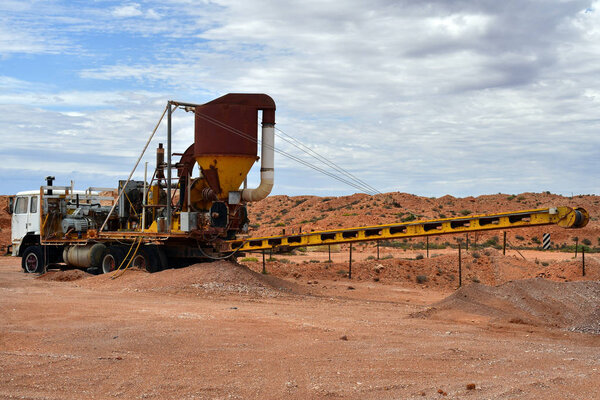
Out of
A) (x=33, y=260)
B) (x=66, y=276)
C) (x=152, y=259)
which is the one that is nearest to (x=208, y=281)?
(x=152, y=259)

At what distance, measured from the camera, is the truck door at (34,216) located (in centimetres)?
2692

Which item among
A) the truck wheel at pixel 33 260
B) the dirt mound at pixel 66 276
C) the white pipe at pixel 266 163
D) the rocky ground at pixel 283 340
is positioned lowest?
the rocky ground at pixel 283 340

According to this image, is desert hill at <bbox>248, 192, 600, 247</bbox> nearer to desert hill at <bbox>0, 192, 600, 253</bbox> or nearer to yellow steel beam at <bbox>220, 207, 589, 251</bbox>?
desert hill at <bbox>0, 192, 600, 253</bbox>

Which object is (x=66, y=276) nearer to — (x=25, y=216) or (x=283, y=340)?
(x=25, y=216)

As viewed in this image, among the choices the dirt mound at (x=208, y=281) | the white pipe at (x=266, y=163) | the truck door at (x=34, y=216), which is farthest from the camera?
the truck door at (x=34, y=216)

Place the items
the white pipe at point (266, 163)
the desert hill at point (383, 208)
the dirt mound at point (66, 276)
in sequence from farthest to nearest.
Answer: the desert hill at point (383, 208), the dirt mound at point (66, 276), the white pipe at point (266, 163)

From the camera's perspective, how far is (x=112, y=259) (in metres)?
24.0

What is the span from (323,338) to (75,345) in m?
4.10

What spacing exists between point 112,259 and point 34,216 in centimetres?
521

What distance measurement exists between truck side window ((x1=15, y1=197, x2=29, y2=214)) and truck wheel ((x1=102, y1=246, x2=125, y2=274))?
5613 millimetres

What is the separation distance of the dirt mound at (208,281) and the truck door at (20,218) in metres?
8.09

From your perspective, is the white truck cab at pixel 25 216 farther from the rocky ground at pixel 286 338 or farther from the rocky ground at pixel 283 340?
the rocky ground at pixel 283 340

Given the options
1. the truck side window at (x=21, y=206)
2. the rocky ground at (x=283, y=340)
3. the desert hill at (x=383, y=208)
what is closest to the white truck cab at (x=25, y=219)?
the truck side window at (x=21, y=206)

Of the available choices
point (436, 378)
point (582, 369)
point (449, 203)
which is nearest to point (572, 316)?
point (582, 369)
